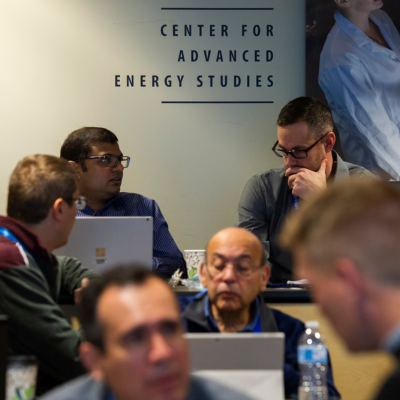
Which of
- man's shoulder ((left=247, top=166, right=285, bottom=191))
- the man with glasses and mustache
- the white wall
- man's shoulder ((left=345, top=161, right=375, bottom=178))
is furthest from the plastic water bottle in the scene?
the white wall

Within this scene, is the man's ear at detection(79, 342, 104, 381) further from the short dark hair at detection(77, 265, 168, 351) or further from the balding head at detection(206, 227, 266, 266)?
the balding head at detection(206, 227, 266, 266)

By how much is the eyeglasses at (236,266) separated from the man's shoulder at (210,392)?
0.97 m

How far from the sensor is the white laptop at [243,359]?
1.24 m

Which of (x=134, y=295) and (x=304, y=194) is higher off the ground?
(x=304, y=194)

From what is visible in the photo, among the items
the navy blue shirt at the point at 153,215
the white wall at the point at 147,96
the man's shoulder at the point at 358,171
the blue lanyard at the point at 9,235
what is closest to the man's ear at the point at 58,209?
the blue lanyard at the point at 9,235

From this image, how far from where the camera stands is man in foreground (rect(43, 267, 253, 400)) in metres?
0.99

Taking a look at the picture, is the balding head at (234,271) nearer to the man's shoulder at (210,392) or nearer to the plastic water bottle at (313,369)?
the plastic water bottle at (313,369)

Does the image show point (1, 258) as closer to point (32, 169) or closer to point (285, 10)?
point (32, 169)

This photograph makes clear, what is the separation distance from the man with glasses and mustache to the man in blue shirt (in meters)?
0.51

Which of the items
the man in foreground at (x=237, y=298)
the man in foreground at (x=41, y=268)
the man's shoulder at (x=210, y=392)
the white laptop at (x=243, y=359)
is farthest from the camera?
the man in foreground at (x=237, y=298)

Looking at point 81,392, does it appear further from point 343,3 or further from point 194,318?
point 343,3

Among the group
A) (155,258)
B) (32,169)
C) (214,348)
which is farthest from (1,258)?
(155,258)

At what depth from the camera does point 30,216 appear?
2074 millimetres

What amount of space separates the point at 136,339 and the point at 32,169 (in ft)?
4.13
